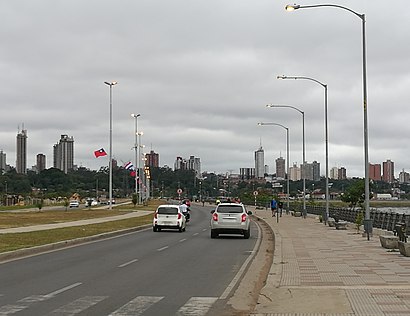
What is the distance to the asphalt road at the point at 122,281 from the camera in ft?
38.6

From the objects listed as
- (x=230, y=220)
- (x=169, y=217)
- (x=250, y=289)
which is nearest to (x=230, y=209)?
(x=230, y=220)

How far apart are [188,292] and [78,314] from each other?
3217mm

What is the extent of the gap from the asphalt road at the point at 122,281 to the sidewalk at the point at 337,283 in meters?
1.06

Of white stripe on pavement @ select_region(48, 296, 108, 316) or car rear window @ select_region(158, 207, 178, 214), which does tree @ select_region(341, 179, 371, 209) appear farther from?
white stripe on pavement @ select_region(48, 296, 108, 316)

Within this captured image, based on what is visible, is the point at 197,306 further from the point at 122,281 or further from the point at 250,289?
the point at 122,281

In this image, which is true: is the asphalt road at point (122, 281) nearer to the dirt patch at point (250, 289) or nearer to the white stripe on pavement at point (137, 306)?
the white stripe on pavement at point (137, 306)

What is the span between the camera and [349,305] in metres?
11.1

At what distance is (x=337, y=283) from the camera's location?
14.1 metres

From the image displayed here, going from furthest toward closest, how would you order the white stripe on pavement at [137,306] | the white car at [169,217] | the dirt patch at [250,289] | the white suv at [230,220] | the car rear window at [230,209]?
the white car at [169,217] → the car rear window at [230,209] → the white suv at [230,220] → the dirt patch at [250,289] → the white stripe on pavement at [137,306]

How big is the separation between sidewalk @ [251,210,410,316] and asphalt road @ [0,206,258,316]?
3.46 feet

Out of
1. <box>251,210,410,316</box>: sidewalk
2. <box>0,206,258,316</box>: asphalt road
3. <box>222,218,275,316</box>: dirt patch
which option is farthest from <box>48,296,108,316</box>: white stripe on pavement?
<box>251,210,410,316</box>: sidewalk

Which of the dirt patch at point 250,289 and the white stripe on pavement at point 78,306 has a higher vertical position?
the white stripe on pavement at point 78,306

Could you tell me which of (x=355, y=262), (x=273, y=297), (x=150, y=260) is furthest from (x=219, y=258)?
(x=273, y=297)

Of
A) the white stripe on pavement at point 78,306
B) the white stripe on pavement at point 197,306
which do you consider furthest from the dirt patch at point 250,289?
the white stripe on pavement at point 78,306
